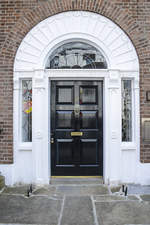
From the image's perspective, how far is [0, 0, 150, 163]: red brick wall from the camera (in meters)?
4.43

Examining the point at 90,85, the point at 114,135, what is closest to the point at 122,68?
the point at 90,85

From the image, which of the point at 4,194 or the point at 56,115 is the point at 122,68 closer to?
the point at 56,115

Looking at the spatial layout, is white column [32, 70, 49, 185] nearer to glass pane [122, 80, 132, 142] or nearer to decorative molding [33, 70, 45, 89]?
decorative molding [33, 70, 45, 89]

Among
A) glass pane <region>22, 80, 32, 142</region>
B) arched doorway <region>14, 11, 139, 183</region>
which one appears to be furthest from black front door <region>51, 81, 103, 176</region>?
glass pane <region>22, 80, 32, 142</region>

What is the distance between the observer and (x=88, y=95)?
4.72 m

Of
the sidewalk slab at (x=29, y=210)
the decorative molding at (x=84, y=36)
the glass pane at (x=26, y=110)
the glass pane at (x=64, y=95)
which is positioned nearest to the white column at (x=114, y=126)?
the decorative molding at (x=84, y=36)

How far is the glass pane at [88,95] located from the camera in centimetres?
471

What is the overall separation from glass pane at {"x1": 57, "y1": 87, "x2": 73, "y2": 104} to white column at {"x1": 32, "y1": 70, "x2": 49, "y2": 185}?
0.40 metres

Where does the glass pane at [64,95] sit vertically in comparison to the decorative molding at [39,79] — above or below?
below

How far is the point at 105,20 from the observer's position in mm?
4449

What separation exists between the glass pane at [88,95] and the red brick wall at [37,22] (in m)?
1.11

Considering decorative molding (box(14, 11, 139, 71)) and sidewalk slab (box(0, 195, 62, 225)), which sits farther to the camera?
decorative molding (box(14, 11, 139, 71))

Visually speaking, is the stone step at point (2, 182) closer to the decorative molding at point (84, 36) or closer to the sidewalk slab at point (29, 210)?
the sidewalk slab at point (29, 210)

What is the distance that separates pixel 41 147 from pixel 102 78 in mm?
2180
